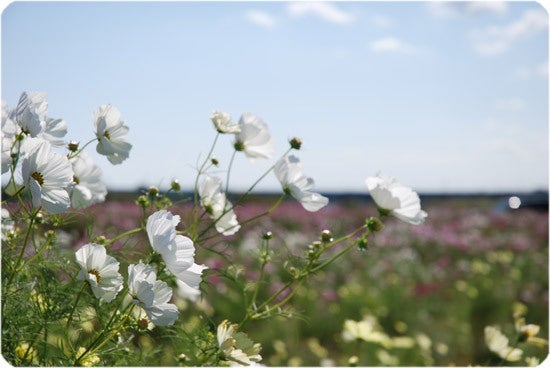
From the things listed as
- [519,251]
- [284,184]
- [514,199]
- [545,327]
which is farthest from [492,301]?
[514,199]

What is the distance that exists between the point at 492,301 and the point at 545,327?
0.36 m

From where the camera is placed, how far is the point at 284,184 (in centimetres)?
94

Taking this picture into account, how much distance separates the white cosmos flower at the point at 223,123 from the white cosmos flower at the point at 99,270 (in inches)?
12.1

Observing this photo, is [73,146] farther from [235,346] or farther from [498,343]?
[498,343]

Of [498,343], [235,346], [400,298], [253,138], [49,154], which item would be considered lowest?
[400,298]

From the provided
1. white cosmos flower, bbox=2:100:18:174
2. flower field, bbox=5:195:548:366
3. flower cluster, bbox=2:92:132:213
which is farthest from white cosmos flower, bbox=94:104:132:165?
flower field, bbox=5:195:548:366

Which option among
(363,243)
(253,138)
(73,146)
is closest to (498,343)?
(363,243)

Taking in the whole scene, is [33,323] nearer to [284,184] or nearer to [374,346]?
[284,184]

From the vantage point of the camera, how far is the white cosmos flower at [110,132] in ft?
2.85

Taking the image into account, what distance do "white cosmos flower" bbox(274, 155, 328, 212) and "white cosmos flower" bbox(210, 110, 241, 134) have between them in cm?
9

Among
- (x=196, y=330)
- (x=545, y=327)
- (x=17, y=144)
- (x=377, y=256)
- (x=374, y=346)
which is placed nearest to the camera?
(x=17, y=144)

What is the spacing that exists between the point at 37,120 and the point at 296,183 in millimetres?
375

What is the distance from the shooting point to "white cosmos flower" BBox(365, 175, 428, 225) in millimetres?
858

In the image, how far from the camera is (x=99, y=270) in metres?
0.71
